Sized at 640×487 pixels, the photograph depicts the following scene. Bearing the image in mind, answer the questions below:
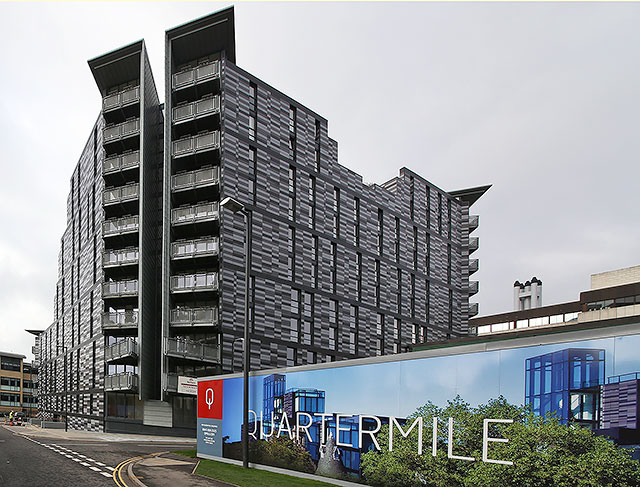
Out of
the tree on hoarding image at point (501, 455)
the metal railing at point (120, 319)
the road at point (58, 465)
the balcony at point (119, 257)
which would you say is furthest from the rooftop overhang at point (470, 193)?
the tree on hoarding image at point (501, 455)

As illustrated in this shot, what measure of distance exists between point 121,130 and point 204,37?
10.8 m

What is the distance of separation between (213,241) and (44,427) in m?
29.6

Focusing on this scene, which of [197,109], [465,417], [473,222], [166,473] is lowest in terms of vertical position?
[166,473]

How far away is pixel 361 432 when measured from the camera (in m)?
14.8

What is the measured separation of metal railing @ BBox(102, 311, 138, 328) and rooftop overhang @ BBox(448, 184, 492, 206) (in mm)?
48065

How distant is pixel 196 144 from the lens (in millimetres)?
44438

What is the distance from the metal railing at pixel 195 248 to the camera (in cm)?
4222

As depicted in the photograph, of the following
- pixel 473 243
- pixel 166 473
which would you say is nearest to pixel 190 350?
pixel 166 473

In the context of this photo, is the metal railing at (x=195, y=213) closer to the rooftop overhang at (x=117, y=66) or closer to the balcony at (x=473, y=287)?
the rooftop overhang at (x=117, y=66)

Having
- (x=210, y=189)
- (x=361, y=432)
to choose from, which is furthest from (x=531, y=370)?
(x=210, y=189)

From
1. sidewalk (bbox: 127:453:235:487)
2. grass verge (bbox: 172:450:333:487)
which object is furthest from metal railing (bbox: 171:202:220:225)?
grass verge (bbox: 172:450:333:487)

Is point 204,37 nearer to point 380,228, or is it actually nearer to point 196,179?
point 196,179

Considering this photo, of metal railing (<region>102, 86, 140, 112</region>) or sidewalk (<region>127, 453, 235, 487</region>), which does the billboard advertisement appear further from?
metal railing (<region>102, 86, 140, 112</region>)

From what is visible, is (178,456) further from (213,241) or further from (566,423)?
(213,241)
